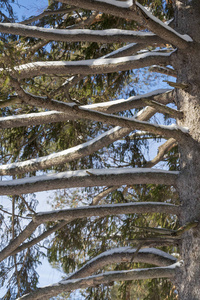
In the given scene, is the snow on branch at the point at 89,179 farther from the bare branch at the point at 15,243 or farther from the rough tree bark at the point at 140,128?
the bare branch at the point at 15,243

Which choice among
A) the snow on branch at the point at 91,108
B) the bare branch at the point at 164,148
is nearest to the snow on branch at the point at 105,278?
the snow on branch at the point at 91,108

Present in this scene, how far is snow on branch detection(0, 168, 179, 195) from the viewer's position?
139 inches

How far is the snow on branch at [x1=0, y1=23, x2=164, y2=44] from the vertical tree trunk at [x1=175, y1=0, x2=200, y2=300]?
35cm

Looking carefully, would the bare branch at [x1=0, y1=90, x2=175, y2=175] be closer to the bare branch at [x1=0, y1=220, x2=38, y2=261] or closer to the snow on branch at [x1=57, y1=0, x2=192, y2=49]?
the bare branch at [x1=0, y1=220, x2=38, y2=261]

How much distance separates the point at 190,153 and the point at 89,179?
89 cm

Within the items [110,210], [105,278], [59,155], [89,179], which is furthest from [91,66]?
[105,278]

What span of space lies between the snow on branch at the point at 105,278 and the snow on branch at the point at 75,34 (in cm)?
200

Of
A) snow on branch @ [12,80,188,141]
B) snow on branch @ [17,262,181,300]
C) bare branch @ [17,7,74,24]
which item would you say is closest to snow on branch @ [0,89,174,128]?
snow on branch @ [12,80,188,141]

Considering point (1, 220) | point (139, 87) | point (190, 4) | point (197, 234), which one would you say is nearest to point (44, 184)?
point (197, 234)

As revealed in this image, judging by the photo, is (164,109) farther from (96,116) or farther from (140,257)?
(140,257)

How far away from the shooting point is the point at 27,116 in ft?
12.5

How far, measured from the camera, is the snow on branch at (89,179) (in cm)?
354

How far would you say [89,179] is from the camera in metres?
3.56

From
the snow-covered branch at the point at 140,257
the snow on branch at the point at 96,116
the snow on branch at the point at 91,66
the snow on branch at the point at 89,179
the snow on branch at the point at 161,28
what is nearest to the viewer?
the snow on branch at the point at 96,116
